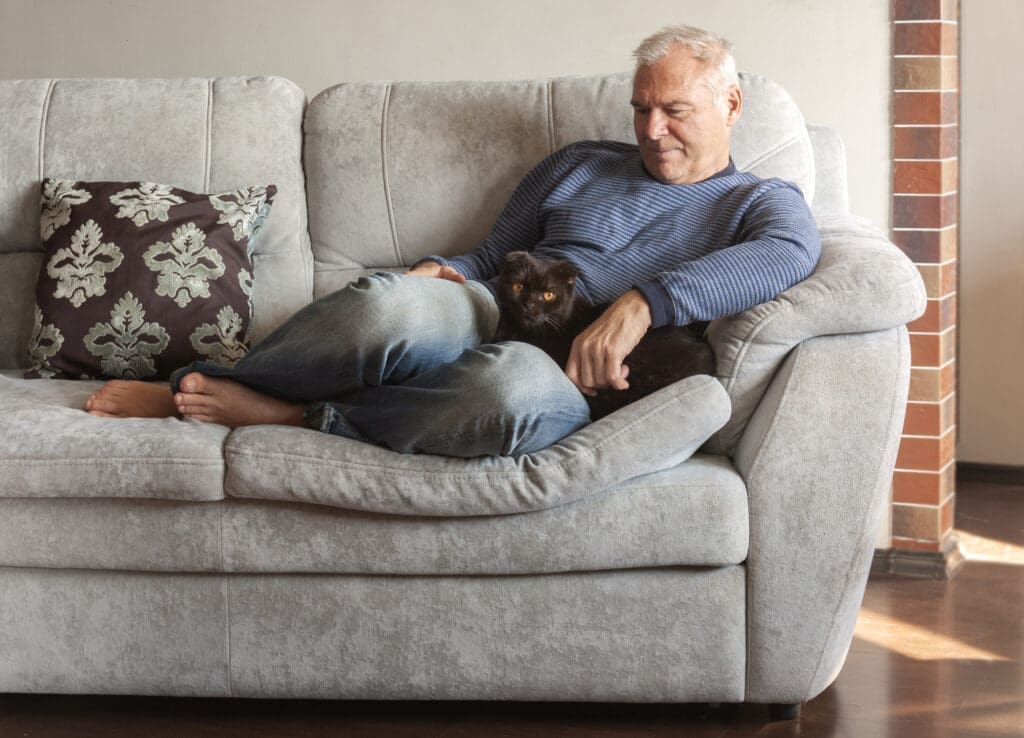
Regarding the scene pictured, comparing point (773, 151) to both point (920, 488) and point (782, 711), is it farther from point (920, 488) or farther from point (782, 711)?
point (782, 711)

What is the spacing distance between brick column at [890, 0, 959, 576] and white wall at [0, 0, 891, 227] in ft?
0.14

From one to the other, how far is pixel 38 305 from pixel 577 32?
1.30 m

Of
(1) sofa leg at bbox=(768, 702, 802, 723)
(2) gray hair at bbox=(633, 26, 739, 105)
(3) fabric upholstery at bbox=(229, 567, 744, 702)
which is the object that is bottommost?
(1) sofa leg at bbox=(768, 702, 802, 723)

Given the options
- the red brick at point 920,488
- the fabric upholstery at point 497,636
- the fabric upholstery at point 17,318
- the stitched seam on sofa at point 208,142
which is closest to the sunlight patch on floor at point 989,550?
the red brick at point 920,488

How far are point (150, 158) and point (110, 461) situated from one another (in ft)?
2.90

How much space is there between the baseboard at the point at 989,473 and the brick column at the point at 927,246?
0.58 metres

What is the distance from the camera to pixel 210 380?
1892 millimetres

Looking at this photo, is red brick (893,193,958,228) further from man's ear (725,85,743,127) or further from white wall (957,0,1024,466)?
white wall (957,0,1024,466)

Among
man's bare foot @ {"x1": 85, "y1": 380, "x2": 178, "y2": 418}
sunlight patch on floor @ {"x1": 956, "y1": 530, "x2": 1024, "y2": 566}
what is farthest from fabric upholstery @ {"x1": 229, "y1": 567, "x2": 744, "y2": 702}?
sunlight patch on floor @ {"x1": 956, "y1": 530, "x2": 1024, "y2": 566}

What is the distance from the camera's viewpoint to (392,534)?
174 centimetres

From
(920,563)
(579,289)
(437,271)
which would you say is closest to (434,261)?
(437,271)

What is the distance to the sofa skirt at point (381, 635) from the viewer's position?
1.75 m

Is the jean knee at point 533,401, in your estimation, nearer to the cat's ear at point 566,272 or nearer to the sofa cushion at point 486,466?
the sofa cushion at point 486,466

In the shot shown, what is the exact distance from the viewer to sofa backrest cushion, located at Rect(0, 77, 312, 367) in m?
2.41
